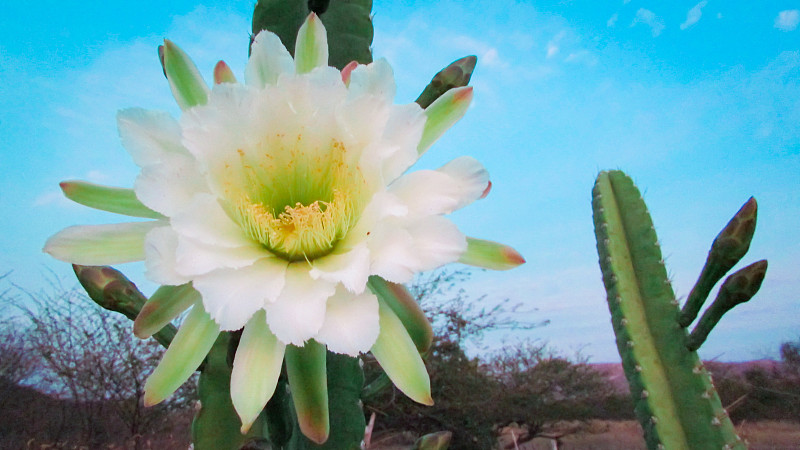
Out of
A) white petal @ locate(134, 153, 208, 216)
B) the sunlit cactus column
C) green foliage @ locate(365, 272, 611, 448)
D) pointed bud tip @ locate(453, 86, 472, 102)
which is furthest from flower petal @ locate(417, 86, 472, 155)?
green foliage @ locate(365, 272, 611, 448)

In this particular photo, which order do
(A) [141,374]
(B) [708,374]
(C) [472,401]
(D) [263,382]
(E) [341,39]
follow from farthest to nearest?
(C) [472,401] < (A) [141,374] < (B) [708,374] < (E) [341,39] < (D) [263,382]

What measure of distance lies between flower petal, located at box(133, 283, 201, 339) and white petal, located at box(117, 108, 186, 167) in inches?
4.7

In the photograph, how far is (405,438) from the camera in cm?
620

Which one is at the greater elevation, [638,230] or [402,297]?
[638,230]

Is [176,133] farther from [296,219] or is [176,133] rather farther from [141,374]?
[141,374]

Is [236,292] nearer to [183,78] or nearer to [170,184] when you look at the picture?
[170,184]

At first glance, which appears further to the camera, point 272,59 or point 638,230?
point 638,230

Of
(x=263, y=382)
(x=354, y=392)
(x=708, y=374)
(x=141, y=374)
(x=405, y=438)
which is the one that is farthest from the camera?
(x=405, y=438)

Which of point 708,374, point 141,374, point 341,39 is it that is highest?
point 141,374

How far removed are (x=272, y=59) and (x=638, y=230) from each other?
63.7 inches

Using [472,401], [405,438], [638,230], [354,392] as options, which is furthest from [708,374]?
[405,438]

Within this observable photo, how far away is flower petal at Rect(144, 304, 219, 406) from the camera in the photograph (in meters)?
0.48

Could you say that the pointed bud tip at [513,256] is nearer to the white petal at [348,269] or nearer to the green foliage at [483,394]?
the white petal at [348,269]

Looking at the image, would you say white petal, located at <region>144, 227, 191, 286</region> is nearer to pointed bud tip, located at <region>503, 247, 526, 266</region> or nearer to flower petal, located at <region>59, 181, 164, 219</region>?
flower petal, located at <region>59, 181, 164, 219</region>
